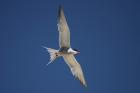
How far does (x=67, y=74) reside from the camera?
13102 millimetres

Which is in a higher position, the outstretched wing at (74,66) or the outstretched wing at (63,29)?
the outstretched wing at (63,29)

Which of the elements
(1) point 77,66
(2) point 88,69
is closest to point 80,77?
(1) point 77,66

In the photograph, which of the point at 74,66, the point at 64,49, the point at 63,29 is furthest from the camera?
the point at 74,66

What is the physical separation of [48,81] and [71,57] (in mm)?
3768

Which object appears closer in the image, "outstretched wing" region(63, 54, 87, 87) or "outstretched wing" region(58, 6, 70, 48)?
"outstretched wing" region(58, 6, 70, 48)

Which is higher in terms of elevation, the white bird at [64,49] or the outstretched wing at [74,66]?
the white bird at [64,49]

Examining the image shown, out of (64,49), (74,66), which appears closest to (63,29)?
(64,49)

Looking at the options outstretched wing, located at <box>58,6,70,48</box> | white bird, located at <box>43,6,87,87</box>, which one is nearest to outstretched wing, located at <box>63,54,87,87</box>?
white bird, located at <box>43,6,87,87</box>

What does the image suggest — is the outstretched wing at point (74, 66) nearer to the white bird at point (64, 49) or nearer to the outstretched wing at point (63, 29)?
the white bird at point (64, 49)

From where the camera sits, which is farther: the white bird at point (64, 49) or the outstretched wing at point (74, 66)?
the outstretched wing at point (74, 66)

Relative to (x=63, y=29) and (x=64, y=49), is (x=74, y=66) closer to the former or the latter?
(x=64, y=49)

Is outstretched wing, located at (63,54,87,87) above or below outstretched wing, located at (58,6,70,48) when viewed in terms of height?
below

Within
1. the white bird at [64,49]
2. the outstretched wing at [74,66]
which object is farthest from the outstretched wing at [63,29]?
the outstretched wing at [74,66]

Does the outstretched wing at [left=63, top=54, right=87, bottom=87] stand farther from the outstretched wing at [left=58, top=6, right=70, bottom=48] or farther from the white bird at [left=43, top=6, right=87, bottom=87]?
the outstretched wing at [left=58, top=6, right=70, bottom=48]
